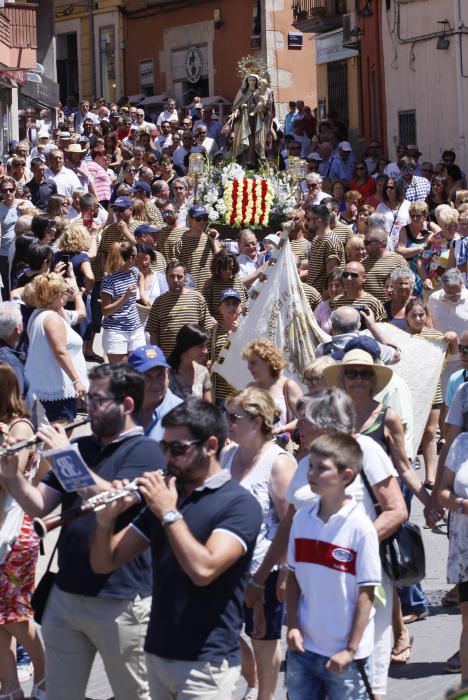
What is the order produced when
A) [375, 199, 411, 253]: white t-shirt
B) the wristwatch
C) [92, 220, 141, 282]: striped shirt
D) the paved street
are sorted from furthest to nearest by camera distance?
[375, 199, 411, 253]: white t-shirt
[92, 220, 141, 282]: striped shirt
the paved street
the wristwatch

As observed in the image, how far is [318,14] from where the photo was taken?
110 ft

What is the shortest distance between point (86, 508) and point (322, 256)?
855cm

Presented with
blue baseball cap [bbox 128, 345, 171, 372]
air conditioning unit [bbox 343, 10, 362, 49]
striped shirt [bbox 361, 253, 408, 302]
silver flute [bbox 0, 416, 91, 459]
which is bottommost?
silver flute [bbox 0, 416, 91, 459]

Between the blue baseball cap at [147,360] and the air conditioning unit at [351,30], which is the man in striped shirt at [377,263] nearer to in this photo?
the blue baseball cap at [147,360]

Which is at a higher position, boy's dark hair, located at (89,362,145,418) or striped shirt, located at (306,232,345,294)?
striped shirt, located at (306,232,345,294)

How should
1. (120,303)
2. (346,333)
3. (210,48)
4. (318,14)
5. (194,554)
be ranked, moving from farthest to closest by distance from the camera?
(210,48), (318,14), (120,303), (346,333), (194,554)

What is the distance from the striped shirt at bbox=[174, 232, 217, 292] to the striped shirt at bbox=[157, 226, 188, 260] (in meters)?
0.78

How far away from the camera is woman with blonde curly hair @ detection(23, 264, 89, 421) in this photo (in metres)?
9.15

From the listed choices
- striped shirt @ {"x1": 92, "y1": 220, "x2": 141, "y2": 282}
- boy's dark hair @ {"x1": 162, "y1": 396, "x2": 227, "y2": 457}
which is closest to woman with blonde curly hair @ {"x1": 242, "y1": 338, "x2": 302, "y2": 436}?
boy's dark hair @ {"x1": 162, "y1": 396, "x2": 227, "y2": 457}

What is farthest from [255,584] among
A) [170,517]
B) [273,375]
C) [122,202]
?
[122,202]

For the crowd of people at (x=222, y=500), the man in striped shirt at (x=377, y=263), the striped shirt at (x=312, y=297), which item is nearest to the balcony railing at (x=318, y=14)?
the man in striped shirt at (x=377, y=263)

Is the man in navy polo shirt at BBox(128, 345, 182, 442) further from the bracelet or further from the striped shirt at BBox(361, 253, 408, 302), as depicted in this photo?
the striped shirt at BBox(361, 253, 408, 302)

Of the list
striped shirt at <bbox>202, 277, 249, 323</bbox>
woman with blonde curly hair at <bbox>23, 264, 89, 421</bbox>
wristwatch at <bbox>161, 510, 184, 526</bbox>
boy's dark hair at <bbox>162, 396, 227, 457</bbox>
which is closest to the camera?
wristwatch at <bbox>161, 510, 184, 526</bbox>

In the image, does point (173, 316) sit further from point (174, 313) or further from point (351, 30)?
point (351, 30)
